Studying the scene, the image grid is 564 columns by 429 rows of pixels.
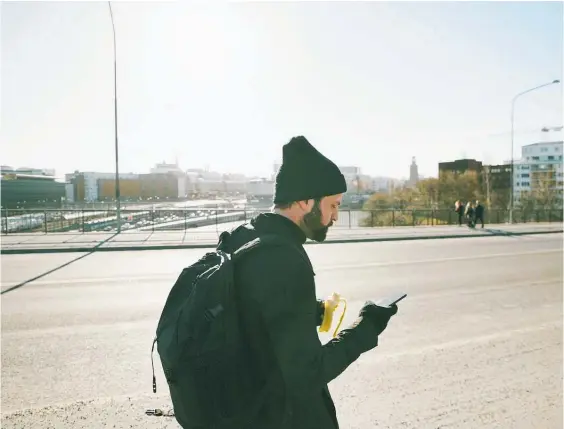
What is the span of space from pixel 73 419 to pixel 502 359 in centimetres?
443

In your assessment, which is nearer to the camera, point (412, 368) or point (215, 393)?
point (215, 393)

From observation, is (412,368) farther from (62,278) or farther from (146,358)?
(62,278)

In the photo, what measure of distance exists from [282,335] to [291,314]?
76 mm

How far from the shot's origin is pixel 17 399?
3893 millimetres

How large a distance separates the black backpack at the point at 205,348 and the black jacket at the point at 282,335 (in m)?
0.05

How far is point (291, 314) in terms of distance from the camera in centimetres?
142

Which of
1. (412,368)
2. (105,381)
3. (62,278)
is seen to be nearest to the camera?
(105,381)

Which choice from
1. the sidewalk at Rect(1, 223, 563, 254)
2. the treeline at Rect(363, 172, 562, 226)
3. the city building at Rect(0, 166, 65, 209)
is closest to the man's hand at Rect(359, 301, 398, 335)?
the sidewalk at Rect(1, 223, 563, 254)

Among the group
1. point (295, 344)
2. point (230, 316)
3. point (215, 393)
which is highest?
point (230, 316)

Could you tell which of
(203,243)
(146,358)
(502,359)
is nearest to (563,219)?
(203,243)

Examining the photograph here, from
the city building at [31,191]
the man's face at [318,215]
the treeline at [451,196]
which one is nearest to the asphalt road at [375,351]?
the man's face at [318,215]

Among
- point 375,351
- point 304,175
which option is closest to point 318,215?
point 304,175

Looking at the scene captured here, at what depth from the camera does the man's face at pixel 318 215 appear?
1718 millimetres

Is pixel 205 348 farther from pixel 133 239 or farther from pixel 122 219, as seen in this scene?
pixel 122 219
